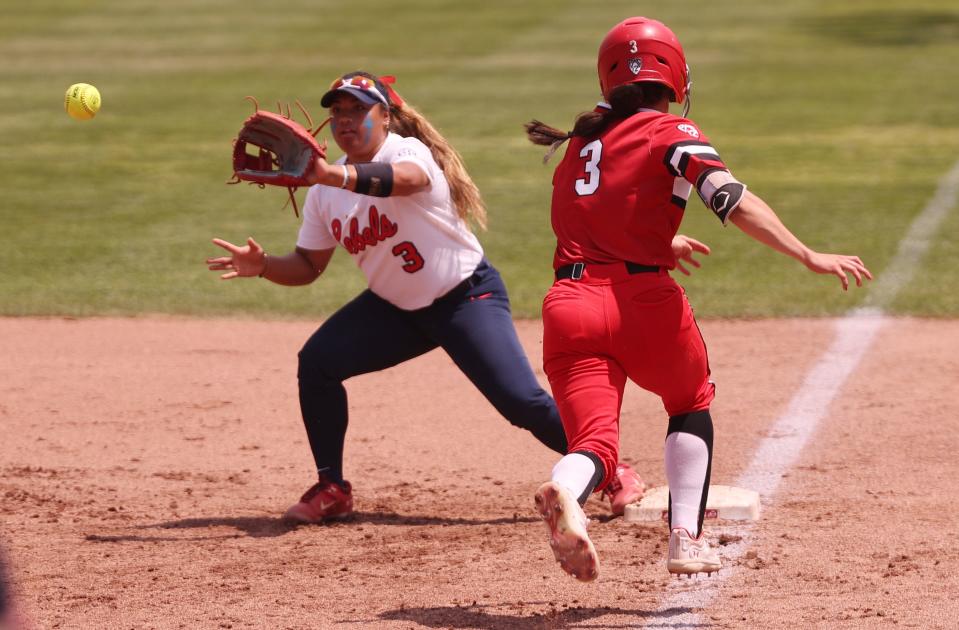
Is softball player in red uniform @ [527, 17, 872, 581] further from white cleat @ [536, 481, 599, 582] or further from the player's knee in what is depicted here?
the player's knee

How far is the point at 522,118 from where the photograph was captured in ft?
47.5

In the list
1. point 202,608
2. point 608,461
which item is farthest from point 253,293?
point 608,461

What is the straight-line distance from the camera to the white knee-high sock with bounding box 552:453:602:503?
13.2 feet

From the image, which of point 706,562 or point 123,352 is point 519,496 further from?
point 123,352

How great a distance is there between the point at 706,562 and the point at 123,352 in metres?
4.84

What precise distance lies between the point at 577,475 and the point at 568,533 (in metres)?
0.23

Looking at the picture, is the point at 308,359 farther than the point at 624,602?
Yes

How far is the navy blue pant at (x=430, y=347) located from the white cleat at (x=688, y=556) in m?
1.16

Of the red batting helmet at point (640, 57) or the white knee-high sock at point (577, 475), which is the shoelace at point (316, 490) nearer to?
the white knee-high sock at point (577, 475)

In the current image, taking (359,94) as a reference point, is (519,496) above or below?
below

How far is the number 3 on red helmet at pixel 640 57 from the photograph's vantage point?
4.31 m

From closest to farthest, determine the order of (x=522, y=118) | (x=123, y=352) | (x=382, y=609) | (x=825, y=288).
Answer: (x=382, y=609), (x=123, y=352), (x=825, y=288), (x=522, y=118)

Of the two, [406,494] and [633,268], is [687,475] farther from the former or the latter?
[406,494]

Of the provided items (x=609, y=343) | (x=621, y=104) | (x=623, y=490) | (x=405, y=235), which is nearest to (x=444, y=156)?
(x=405, y=235)
